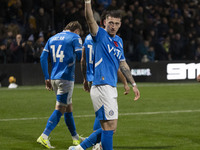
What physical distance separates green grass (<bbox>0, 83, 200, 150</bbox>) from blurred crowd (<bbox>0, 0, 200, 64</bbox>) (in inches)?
121

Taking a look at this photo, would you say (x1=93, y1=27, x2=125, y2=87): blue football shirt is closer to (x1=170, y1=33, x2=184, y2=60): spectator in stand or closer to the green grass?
the green grass

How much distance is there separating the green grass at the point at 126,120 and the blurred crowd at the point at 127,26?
3067 millimetres

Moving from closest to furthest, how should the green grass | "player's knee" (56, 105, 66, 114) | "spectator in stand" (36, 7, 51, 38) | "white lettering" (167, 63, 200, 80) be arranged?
"player's knee" (56, 105, 66, 114) < the green grass < "spectator in stand" (36, 7, 51, 38) < "white lettering" (167, 63, 200, 80)

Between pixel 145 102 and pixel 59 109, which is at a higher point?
pixel 59 109

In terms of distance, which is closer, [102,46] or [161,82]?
[102,46]

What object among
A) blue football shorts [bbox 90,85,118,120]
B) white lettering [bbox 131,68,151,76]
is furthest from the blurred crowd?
blue football shorts [bbox 90,85,118,120]

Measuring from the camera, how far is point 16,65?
21.3 m

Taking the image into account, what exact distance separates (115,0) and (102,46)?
20115 mm

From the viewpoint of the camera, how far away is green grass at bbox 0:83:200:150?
8.95 m

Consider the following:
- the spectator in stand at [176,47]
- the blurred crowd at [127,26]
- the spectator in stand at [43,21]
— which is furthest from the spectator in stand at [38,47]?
the spectator in stand at [176,47]

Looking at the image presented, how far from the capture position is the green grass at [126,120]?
29.4 feet

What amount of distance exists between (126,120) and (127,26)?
44.9 feet

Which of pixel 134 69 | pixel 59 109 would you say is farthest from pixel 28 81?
pixel 59 109

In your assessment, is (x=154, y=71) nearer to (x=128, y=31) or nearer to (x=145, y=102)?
(x=128, y=31)
